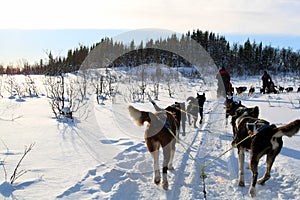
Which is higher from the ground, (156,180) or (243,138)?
(243,138)

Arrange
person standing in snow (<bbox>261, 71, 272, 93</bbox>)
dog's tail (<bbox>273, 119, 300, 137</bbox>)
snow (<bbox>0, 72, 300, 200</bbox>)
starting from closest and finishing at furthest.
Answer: dog's tail (<bbox>273, 119, 300, 137</bbox>), snow (<bbox>0, 72, 300, 200</bbox>), person standing in snow (<bbox>261, 71, 272, 93</bbox>)

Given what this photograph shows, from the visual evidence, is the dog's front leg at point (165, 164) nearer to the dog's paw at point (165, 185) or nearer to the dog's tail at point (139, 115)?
the dog's paw at point (165, 185)

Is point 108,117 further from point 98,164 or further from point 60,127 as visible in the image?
point 98,164

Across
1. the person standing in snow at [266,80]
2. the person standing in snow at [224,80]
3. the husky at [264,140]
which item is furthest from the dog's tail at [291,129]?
the person standing in snow at [266,80]

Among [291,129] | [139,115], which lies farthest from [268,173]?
[139,115]

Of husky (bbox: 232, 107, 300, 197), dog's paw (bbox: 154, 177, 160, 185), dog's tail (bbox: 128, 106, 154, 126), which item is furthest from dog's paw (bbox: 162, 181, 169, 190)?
husky (bbox: 232, 107, 300, 197)

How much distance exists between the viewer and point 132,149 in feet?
18.1

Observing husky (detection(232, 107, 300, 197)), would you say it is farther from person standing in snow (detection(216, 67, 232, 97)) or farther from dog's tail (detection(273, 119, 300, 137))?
person standing in snow (detection(216, 67, 232, 97))

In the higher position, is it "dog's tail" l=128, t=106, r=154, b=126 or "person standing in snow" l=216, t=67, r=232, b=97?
"person standing in snow" l=216, t=67, r=232, b=97

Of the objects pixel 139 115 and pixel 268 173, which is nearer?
pixel 268 173

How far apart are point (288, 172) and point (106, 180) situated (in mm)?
2825

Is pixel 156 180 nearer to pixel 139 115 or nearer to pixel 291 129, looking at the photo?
pixel 139 115

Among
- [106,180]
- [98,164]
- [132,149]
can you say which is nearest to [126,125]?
[132,149]

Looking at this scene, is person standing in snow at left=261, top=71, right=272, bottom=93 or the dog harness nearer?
the dog harness
